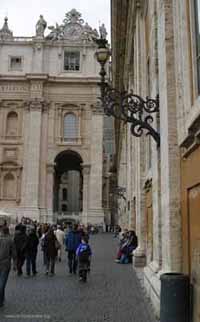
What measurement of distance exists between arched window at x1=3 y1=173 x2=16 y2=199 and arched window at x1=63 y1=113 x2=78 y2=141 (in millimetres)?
8014

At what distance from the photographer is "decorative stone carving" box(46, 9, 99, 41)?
60469mm

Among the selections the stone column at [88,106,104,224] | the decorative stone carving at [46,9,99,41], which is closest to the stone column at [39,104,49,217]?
the stone column at [88,106,104,224]

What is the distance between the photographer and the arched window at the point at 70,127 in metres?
56.9

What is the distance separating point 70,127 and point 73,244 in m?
44.8

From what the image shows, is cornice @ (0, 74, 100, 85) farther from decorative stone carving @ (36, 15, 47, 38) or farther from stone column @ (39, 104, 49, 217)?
decorative stone carving @ (36, 15, 47, 38)

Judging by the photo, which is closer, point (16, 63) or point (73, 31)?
point (16, 63)

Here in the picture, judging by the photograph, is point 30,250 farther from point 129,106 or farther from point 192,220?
point 192,220

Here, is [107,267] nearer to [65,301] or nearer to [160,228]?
[65,301]

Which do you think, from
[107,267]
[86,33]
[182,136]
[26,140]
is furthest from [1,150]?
[182,136]

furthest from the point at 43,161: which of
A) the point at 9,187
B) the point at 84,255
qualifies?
the point at 84,255

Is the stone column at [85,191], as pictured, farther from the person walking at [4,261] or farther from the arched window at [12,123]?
the person walking at [4,261]

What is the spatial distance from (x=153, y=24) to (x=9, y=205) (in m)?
46.2

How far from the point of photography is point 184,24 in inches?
259

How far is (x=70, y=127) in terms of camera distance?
57344 millimetres
